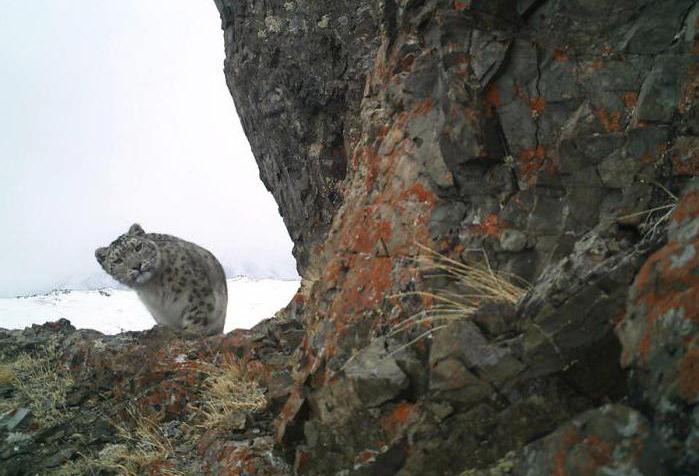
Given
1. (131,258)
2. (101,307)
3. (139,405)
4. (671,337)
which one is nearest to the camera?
(671,337)

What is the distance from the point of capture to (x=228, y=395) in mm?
6988

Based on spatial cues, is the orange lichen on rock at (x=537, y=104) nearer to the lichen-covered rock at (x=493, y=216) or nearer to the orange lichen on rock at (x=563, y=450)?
the lichen-covered rock at (x=493, y=216)

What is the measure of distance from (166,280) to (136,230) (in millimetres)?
1213

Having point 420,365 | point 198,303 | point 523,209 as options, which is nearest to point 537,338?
point 420,365

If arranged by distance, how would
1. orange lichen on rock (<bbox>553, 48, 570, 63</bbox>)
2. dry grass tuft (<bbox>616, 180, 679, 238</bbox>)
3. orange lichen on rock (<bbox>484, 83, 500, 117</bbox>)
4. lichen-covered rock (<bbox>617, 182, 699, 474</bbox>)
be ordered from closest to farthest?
lichen-covered rock (<bbox>617, 182, 699, 474</bbox>)
dry grass tuft (<bbox>616, 180, 679, 238</bbox>)
orange lichen on rock (<bbox>553, 48, 570, 63</bbox>)
orange lichen on rock (<bbox>484, 83, 500, 117</bbox>)

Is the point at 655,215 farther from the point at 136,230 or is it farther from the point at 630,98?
the point at 136,230

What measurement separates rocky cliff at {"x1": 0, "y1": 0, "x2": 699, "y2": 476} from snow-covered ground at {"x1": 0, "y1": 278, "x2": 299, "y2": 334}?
550 inches

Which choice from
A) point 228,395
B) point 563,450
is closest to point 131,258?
point 228,395

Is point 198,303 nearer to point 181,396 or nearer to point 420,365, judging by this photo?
point 181,396

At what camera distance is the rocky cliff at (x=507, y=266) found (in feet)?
9.66

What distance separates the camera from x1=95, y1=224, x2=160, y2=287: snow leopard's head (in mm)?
11164

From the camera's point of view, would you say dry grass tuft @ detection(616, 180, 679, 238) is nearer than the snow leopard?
Yes

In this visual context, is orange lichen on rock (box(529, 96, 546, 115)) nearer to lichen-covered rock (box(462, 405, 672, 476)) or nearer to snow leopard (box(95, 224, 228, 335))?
lichen-covered rock (box(462, 405, 672, 476))

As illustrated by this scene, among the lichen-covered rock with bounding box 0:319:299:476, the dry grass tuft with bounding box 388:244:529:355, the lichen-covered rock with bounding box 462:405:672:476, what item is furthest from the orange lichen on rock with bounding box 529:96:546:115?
the lichen-covered rock with bounding box 0:319:299:476
